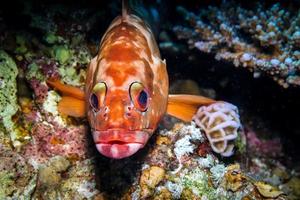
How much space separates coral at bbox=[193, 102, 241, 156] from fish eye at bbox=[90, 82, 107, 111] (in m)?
1.31

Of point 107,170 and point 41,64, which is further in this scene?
point 41,64

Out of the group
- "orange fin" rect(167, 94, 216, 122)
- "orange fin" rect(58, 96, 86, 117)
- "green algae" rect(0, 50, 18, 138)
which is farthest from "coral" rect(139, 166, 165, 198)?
"green algae" rect(0, 50, 18, 138)

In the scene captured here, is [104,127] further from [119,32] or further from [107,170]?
[119,32]

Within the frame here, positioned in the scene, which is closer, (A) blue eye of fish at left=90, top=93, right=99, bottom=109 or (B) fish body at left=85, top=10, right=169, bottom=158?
(B) fish body at left=85, top=10, right=169, bottom=158

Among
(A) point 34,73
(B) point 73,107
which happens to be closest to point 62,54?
(A) point 34,73

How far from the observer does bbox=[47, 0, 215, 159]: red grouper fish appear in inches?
119

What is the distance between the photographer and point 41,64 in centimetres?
439

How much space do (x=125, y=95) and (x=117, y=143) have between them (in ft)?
1.54

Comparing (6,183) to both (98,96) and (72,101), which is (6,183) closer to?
(72,101)

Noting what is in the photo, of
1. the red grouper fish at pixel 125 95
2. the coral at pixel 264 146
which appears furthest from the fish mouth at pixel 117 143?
→ the coral at pixel 264 146

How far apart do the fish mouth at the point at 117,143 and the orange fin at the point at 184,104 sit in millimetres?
1086

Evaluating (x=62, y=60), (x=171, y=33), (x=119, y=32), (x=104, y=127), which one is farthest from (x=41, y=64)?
(x=171, y=33)

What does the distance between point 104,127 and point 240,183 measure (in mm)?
1578

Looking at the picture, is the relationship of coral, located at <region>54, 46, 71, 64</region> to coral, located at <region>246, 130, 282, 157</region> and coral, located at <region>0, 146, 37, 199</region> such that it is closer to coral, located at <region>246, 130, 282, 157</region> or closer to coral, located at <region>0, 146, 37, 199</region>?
coral, located at <region>0, 146, 37, 199</region>
